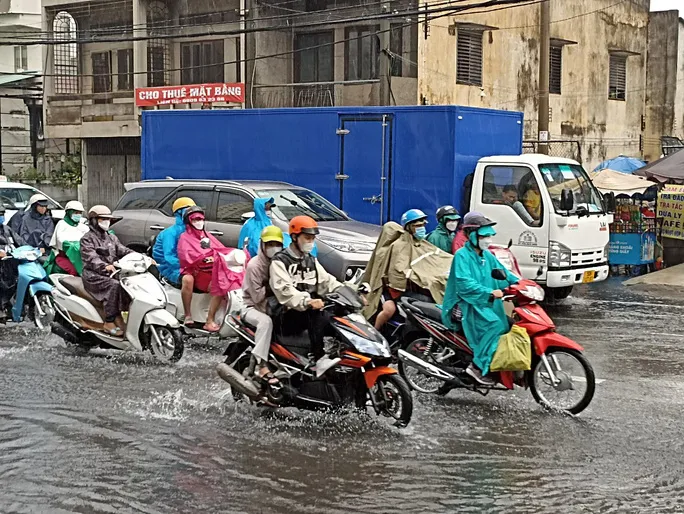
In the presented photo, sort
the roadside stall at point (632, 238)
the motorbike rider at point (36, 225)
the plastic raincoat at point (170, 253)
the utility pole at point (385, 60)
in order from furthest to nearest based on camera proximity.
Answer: the utility pole at point (385, 60) < the roadside stall at point (632, 238) < the motorbike rider at point (36, 225) < the plastic raincoat at point (170, 253)

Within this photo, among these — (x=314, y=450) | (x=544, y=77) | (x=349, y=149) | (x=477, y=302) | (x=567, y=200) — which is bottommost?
(x=314, y=450)

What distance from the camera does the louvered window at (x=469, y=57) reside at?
26562mm

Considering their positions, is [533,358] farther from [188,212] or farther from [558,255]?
[558,255]

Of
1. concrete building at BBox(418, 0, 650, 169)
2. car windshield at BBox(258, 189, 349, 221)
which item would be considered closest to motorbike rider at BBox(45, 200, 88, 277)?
car windshield at BBox(258, 189, 349, 221)

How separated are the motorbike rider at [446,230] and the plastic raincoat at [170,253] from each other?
274cm

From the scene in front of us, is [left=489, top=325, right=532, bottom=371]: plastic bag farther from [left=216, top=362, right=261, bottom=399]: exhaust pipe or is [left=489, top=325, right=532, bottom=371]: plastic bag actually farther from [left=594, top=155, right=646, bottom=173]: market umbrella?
[left=594, top=155, right=646, bottom=173]: market umbrella

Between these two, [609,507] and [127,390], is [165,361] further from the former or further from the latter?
[609,507]

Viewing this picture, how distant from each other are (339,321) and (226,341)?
437 centimetres

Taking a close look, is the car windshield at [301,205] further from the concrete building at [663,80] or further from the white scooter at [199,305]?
the concrete building at [663,80]

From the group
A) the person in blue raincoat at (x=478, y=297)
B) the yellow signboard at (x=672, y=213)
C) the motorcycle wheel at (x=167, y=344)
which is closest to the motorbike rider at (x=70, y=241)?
the motorcycle wheel at (x=167, y=344)

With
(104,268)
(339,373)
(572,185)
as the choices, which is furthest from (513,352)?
(572,185)

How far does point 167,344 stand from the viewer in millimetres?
10125

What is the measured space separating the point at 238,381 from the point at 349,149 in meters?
7.92

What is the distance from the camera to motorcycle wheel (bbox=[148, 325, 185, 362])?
10031 millimetres
